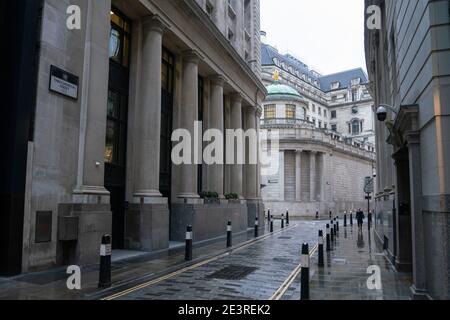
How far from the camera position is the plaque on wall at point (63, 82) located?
10.9 m

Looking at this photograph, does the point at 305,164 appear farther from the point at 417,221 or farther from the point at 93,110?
the point at 417,221

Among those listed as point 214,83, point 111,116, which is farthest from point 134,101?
point 214,83

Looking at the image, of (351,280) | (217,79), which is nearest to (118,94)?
(217,79)

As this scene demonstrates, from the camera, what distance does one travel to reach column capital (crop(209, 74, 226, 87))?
24.1 meters

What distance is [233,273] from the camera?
36.1 ft

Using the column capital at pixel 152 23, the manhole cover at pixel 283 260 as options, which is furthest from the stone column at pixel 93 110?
the manhole cover at pixel 283 260

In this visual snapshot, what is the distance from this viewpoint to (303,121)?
57719 mm

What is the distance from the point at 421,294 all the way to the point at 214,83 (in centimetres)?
1871

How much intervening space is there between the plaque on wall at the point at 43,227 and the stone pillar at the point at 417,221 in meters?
9.01

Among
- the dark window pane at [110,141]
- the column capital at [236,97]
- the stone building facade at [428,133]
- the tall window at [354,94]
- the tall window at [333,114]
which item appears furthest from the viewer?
the tall window at [333,114]

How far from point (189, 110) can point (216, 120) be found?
13.9ft

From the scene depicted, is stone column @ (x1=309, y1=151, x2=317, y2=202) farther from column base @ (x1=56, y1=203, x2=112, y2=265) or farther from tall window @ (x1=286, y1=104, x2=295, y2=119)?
column base @ (x1=56, y1=203, x2=112, y2=265)

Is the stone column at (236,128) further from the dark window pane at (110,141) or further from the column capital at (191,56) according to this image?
the dark window pane at (110,141)
